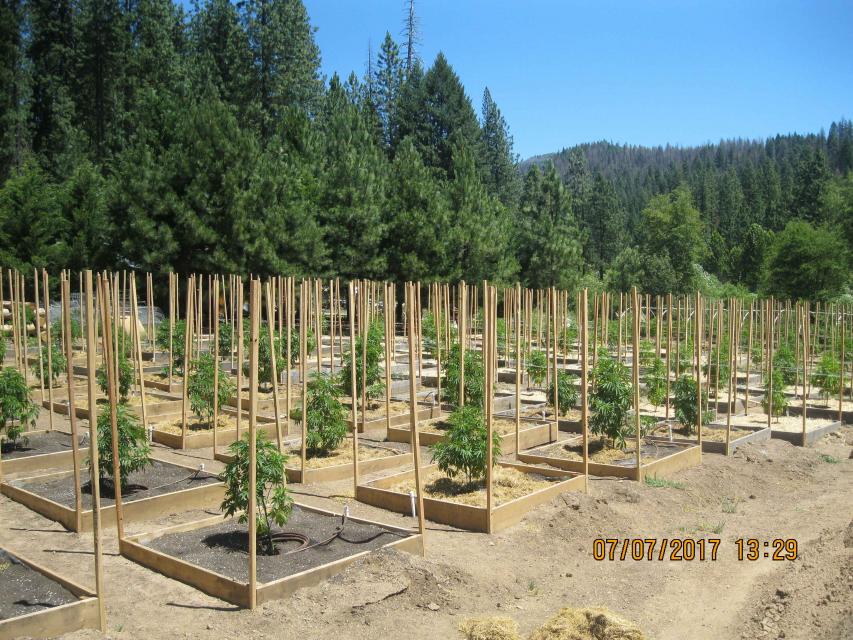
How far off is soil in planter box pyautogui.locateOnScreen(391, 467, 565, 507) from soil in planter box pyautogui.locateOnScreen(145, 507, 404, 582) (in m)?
1.33

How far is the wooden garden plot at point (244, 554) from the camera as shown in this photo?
18.3ft

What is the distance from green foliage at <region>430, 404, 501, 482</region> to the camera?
782 cm

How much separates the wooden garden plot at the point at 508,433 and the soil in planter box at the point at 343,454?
54cm

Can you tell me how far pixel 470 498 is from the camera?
7992 mm

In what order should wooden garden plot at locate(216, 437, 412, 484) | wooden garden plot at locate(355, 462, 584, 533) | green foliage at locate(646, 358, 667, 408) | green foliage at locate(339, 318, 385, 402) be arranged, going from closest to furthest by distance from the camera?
wooden garden plot at locate(355, 462, 584, 533) → wooden garden plot at locate(216, 437, 412, 484) → green foliage at locate(339, 318, 385, 402) → green foliage at locate(646, 358, 667, 408)

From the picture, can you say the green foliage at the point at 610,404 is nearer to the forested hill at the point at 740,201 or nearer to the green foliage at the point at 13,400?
the green foliage at the point at 13,400

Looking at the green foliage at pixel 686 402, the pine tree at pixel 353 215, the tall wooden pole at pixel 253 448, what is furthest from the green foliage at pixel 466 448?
the pine tree at pixel 353 215

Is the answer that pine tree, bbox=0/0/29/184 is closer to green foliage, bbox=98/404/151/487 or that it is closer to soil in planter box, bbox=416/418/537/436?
soil in planter box, bbox=416/418/537/436

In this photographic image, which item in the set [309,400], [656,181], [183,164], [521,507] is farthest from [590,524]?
[656,181]

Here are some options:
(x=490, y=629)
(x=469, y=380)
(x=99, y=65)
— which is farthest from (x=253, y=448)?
(x=99, y=65)

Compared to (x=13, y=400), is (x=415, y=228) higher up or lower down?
higher up

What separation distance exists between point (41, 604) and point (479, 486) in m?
4.50

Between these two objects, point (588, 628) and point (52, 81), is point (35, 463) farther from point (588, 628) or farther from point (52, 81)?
point (52, 81)

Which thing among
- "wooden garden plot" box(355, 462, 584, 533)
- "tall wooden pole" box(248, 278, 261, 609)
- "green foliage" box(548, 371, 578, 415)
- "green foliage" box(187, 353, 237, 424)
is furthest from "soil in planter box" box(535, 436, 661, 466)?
"tall wooden pole" box(248, 278, 261, 609)
